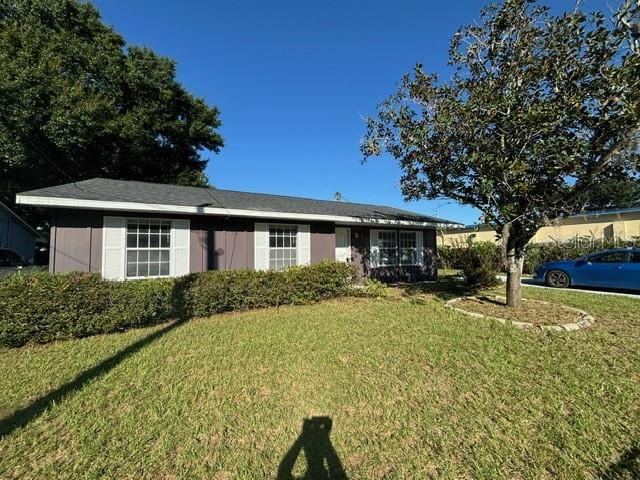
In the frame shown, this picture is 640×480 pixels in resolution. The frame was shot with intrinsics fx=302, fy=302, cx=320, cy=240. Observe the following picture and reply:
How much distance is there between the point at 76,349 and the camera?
195 inches

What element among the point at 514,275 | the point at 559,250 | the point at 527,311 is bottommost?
the point at 527,311

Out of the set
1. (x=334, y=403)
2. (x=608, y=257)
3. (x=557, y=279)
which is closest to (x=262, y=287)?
(x=334, y=403)

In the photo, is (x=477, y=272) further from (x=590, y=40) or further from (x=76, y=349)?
(x=76, y=349)

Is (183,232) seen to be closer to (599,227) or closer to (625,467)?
(625,467)

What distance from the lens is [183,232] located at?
8.57 meters

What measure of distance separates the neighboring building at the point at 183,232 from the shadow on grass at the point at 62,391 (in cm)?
340

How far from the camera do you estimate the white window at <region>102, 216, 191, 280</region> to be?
7574mm

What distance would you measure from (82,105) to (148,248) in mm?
12130

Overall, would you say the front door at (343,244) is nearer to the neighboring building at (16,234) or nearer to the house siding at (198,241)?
the house siding at (198,241)

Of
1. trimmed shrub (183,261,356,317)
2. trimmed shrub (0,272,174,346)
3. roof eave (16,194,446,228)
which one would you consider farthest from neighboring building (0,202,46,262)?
trimmed shrub (183,261,356,317)

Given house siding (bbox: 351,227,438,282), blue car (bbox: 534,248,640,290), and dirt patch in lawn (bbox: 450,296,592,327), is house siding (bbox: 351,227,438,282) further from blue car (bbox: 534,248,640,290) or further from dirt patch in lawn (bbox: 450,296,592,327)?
dirt patch in lawn (bbox: 450,296,592,327)

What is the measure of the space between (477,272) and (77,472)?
36.8 feet

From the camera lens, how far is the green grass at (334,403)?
97.7 inches

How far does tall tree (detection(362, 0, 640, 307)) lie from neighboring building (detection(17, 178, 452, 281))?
482cm
